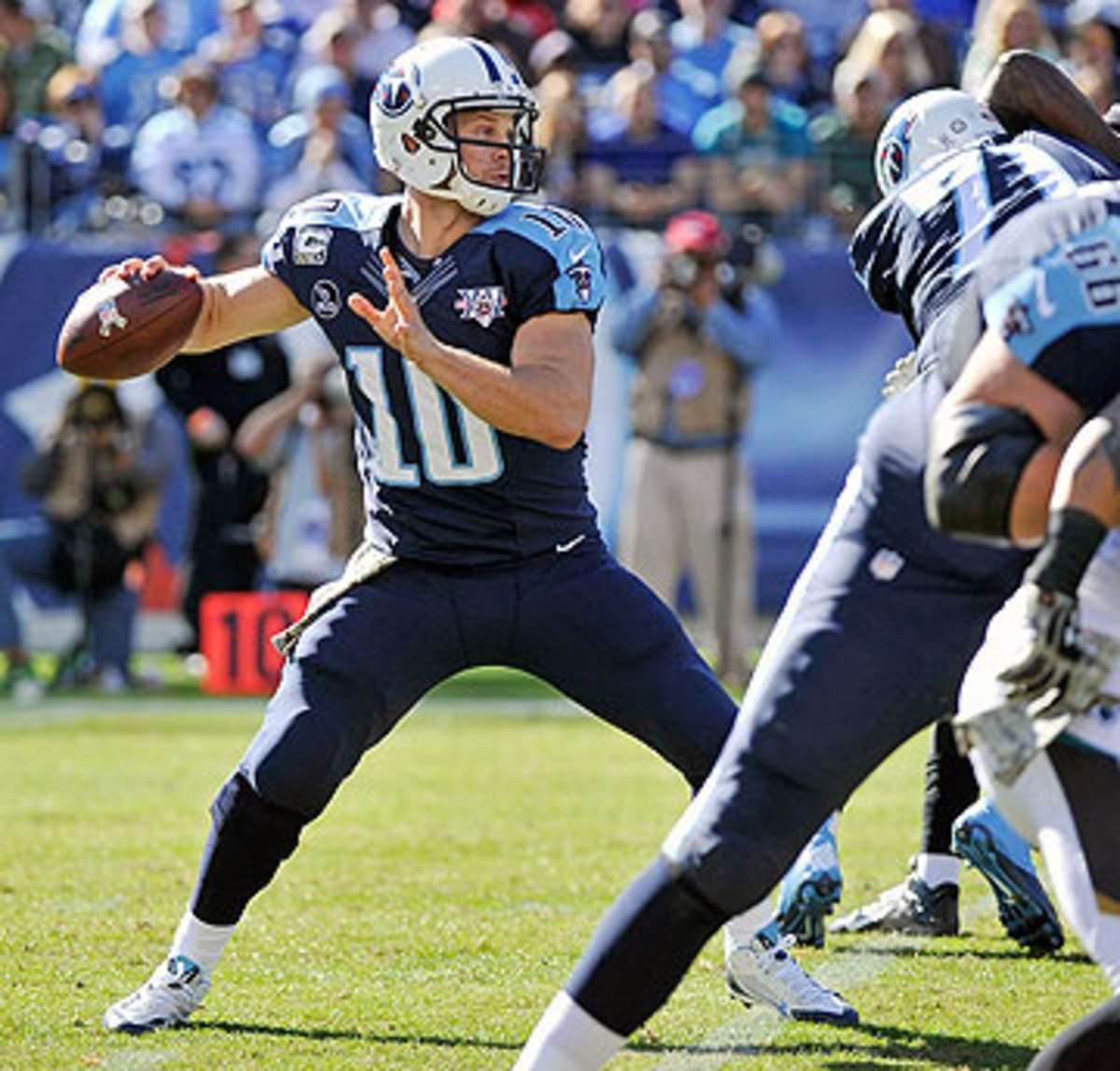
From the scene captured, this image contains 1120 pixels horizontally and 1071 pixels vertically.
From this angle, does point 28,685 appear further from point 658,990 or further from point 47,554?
point 658,990

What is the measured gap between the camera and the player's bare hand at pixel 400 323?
13.8ft

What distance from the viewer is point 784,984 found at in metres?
4.69

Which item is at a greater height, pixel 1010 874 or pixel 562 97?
pixel 562 97

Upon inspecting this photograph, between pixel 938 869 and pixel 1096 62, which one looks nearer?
pixel 938 869

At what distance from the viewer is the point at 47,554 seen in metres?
11.3

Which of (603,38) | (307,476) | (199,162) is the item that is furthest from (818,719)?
(603,38)

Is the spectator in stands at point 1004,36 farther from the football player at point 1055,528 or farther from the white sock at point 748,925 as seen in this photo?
the football player at point 1055,528

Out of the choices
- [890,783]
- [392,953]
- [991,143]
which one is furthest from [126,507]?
[991,143]

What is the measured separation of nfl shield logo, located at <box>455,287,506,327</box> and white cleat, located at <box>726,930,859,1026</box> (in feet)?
4.06

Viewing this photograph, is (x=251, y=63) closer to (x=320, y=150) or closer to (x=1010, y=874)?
(x=320, y=150)

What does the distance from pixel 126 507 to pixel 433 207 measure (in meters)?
6.81

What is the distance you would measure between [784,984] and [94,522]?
23.0ft

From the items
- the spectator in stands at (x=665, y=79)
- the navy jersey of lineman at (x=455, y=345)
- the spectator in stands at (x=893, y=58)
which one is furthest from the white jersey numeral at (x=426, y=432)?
the spectator in stands at (x=665, y=79)

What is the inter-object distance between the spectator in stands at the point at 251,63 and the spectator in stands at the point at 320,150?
41 cm
